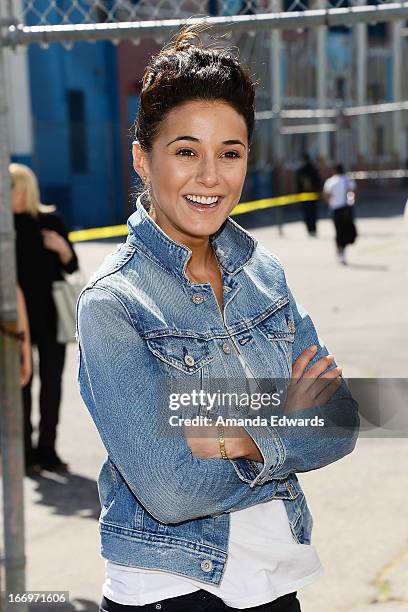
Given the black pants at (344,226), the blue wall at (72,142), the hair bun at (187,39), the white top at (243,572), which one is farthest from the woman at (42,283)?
the blue wall at (72,142)

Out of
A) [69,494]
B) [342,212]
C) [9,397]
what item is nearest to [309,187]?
[342,212]

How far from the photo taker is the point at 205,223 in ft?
7.38

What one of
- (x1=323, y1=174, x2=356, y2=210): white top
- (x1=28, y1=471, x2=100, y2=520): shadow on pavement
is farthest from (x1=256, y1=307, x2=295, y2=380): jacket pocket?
(x1=323, y1=174, x2=356, y2=210): white top

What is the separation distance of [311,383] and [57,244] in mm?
4581

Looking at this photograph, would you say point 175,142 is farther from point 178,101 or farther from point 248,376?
point 248,376

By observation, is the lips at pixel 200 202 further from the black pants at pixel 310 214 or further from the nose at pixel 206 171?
the black pants at pixel 310 214

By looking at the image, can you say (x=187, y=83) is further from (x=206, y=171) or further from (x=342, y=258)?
(x=342, y=258)

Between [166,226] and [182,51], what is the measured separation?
37 cm

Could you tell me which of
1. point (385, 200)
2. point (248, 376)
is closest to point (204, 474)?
point (248, 376)

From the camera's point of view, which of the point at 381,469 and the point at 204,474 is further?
the point at 381,469

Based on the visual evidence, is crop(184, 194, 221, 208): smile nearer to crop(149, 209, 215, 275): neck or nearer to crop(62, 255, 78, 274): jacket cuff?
crop(149, 209, 215, 275): neck

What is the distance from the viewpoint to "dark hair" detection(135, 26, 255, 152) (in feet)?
7.12

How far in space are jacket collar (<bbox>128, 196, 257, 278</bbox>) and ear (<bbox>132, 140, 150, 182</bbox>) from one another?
7cm

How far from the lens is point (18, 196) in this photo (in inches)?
255
